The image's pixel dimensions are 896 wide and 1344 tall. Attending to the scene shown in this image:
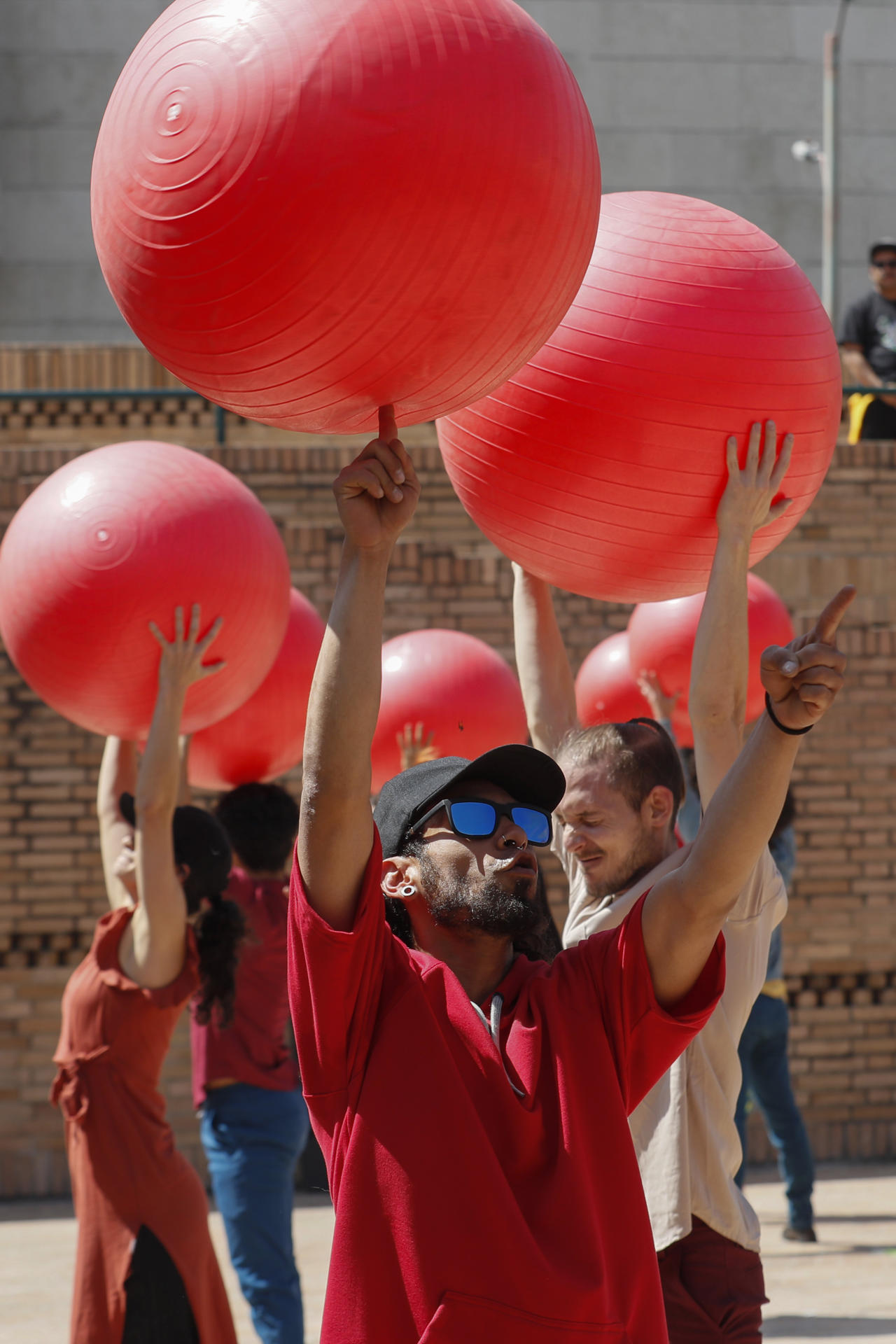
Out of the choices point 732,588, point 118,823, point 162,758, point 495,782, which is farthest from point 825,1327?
point 495,782

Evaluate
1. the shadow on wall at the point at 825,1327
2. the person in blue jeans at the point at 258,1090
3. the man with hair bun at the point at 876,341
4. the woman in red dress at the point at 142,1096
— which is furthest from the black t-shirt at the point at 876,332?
the woman in red dress at the point at 142,1096

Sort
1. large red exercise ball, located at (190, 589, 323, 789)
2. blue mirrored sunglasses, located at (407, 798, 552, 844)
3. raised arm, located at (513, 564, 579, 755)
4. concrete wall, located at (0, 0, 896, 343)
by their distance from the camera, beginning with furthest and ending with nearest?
concrete wall, located at (0, 0, 896, 343)
large red exercise ball, located at (190, 589, 323, 789)
raised arm, located at (513, 564, 579, 755)
blue mirrored sunglasses, located at (407, 798, 552, 844)

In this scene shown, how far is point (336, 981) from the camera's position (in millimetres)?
2039

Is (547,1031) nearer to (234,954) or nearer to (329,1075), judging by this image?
(329,1075)

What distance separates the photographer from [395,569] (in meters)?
8.48

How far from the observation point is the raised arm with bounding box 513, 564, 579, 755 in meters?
3.38

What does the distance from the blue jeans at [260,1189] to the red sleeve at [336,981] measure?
2721mm

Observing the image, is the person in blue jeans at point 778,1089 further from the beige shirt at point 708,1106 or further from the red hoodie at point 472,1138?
the red hoodie at point 472,1138

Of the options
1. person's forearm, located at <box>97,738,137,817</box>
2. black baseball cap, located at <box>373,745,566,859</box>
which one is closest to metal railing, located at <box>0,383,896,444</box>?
person's forearm, located at <box>97,738,137,817</box>

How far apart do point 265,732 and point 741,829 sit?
2.96m

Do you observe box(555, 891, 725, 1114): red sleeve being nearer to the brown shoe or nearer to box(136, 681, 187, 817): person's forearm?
box(136, 681, 187, 817): person's forearm

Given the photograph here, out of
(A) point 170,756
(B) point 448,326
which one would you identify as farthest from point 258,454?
(B) point 448,326

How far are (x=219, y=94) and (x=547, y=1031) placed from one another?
50.3 inches

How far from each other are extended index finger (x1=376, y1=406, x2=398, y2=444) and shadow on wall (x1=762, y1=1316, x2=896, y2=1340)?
431 centimetres
